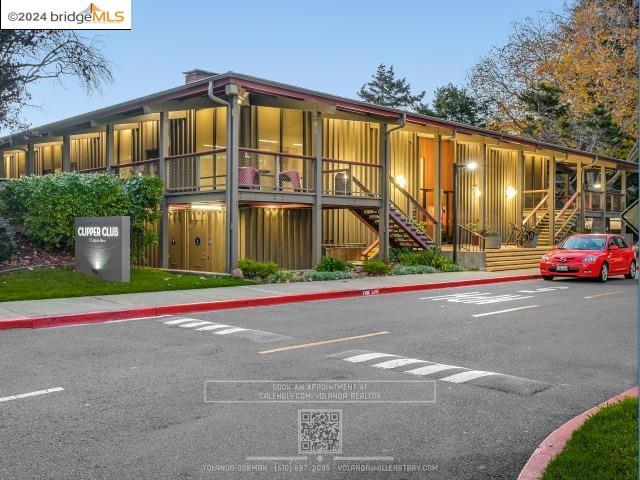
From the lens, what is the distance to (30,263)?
1762 cm

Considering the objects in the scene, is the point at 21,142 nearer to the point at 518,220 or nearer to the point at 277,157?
the point at 277,157

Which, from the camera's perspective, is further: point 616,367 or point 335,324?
point 335,324

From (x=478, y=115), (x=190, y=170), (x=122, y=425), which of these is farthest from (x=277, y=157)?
(x=478, y=115)

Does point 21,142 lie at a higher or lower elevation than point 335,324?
higher

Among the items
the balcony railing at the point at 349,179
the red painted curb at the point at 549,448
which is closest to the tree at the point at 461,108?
the balcony railing at the point at 349,179

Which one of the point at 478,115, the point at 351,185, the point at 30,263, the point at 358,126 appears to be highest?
the point at 478,115

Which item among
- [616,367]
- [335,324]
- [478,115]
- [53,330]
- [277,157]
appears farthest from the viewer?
[478,115]

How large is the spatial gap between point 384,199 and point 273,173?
14.8 feet

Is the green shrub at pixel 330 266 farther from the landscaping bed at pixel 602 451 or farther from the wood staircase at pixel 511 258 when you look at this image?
the landscaping bed at pixel 602 451

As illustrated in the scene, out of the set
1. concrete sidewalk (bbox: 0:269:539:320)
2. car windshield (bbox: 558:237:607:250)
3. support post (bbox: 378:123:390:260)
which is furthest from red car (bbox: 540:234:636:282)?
support post (bbox: 378:123:390:260)

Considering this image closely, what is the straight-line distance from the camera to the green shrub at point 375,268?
21156 millimetres

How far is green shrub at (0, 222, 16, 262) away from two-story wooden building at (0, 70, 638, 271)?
5499mm

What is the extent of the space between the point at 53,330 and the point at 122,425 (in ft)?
19.6

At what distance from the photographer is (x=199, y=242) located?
2389cm
